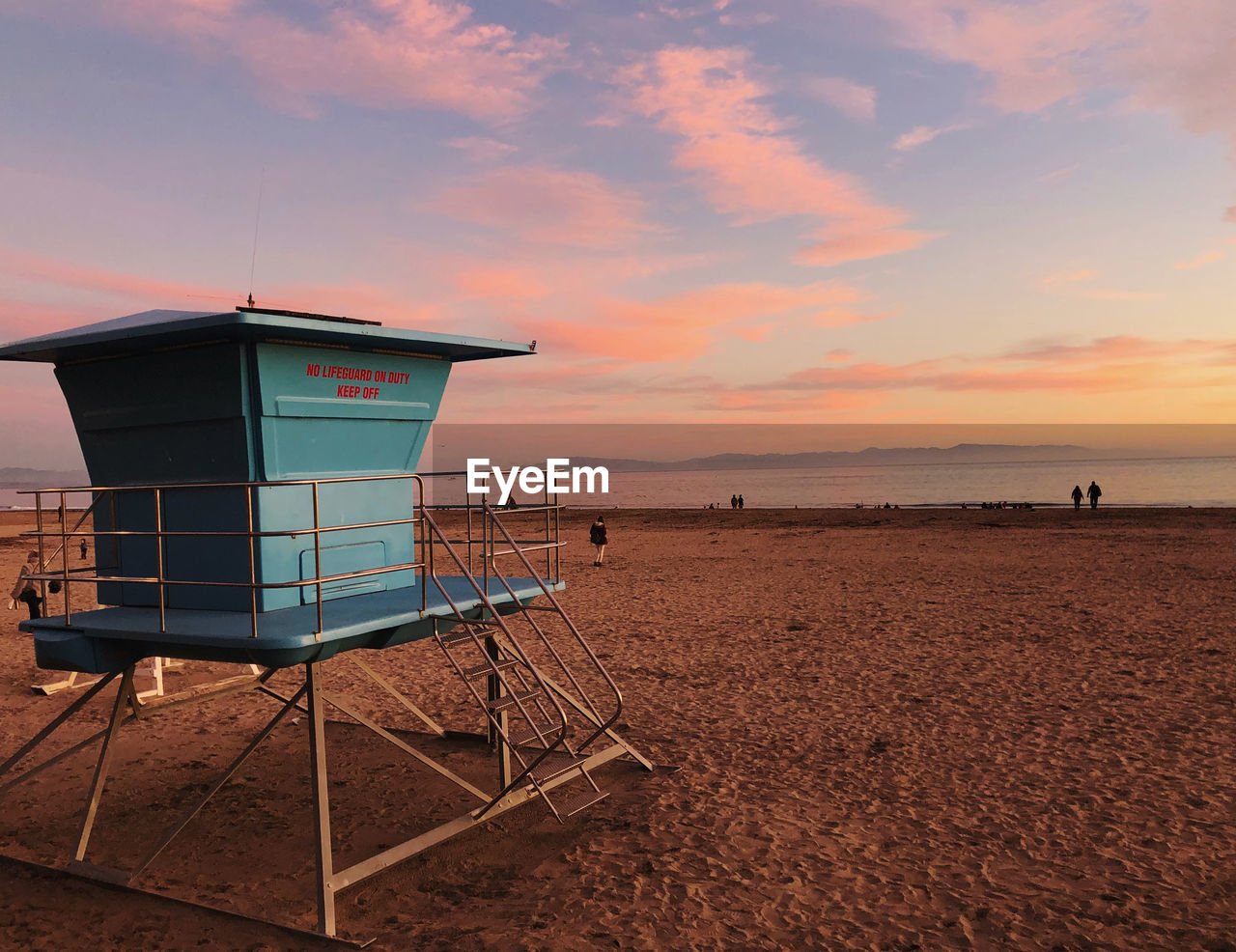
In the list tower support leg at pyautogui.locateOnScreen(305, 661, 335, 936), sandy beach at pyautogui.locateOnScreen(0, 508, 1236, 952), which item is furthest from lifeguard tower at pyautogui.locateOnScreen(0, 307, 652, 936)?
sandy beach at pyautogui.locateOnScreen(0, 508, 1236, 952)

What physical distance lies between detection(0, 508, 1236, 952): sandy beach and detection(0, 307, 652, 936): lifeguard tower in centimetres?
Result: 57

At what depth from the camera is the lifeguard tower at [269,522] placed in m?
6.67

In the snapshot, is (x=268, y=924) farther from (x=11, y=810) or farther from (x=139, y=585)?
(x=11, y=810)

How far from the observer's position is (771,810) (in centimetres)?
836

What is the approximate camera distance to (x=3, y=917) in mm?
6621

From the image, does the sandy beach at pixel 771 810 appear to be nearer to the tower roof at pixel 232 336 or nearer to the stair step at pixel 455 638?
the stair step at pixel 455 638

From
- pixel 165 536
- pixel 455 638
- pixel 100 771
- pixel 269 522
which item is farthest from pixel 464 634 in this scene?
pixel 100 771

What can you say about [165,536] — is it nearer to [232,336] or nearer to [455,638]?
[232,336]

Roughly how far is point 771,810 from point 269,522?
5.33 metres

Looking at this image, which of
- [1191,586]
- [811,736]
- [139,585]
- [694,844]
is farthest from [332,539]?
[1191,586]

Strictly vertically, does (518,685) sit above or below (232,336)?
below

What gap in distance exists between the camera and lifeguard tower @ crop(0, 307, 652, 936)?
667 cm

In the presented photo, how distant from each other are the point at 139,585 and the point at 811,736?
7.57m

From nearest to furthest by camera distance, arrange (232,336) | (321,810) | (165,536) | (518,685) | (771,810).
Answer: (321,810) → (232,336) → (165,536) → (771,810) → (518,685)
